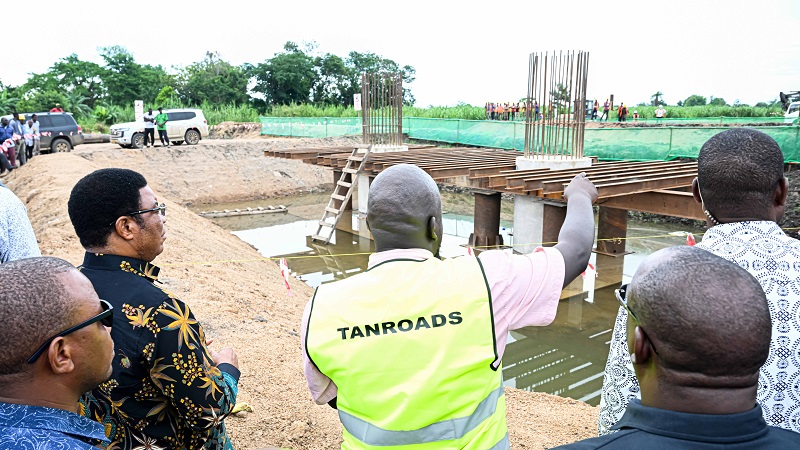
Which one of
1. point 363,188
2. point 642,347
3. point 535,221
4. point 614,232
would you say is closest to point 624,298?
point 642,347

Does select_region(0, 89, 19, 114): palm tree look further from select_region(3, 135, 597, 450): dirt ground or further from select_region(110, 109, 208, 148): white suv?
select_region(3, 135, 597, 450): dirt ground

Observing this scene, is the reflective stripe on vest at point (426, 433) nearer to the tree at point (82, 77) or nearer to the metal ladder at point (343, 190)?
the metal ladder at point (343, 190)

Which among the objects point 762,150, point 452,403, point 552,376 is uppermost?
point 762,150

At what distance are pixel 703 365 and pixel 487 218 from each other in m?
10.4

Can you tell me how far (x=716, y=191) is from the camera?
2029 millimetres

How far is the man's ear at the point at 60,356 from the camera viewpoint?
148 cm

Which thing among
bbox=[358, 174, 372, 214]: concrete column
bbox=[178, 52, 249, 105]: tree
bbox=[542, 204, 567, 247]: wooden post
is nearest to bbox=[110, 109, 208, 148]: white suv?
bbox=[358, 174, 372, 214]: concrete column

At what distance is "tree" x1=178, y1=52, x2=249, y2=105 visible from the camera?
45.7 meters

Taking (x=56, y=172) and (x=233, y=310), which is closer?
(x=233, y=310)

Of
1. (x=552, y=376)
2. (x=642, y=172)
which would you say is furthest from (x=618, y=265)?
(x=552, y=376)

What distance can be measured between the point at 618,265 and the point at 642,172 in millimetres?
1837

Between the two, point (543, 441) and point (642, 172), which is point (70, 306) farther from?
point (642, 172)

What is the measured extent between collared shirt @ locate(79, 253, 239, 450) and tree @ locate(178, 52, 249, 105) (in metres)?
44.7

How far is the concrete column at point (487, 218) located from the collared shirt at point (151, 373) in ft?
31.1
